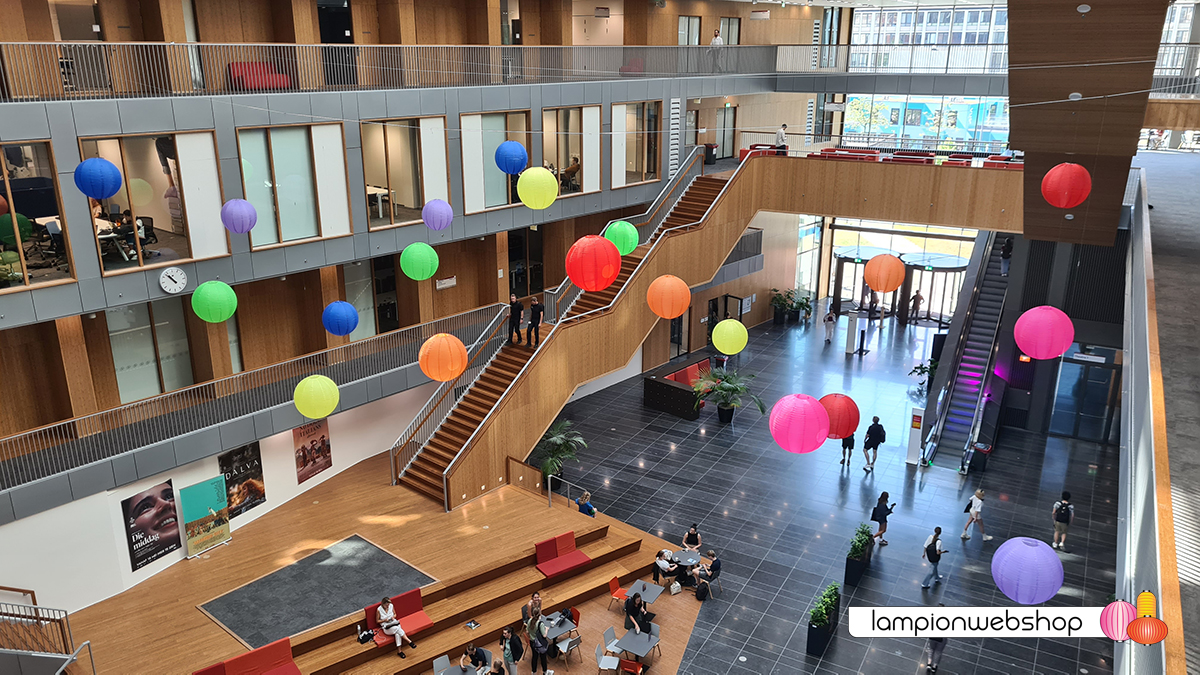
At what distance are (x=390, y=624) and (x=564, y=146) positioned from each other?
14137mm

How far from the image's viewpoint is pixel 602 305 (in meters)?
23.5

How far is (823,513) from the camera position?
66.4 ft

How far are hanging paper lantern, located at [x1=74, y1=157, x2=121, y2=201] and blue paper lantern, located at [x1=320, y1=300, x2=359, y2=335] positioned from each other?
14.5 ft

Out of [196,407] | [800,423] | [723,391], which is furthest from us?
[723,391]

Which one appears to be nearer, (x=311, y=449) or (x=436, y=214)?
(x=436, y=214)

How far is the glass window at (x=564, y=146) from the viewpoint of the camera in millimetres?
23469

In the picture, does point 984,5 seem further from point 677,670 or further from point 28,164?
point 28,164

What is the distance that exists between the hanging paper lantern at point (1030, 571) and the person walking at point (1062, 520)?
9452 mm

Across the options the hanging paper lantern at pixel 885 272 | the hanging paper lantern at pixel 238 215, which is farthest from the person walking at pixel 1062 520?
the hanging paper lantern at pixel 238 215

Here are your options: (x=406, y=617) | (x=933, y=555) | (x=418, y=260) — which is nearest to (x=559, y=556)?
(x=406, y=617)

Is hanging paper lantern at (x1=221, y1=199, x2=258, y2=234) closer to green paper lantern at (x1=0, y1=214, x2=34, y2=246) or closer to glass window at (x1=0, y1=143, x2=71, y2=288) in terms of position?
glass window at (x1=0, y1=143, x2=71, y2=288)

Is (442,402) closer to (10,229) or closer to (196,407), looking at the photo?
(196,407)

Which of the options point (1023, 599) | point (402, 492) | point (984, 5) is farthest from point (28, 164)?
point (984, 5)

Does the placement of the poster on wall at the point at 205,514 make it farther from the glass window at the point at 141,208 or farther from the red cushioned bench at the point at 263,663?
the glass window at the point at 141,208
